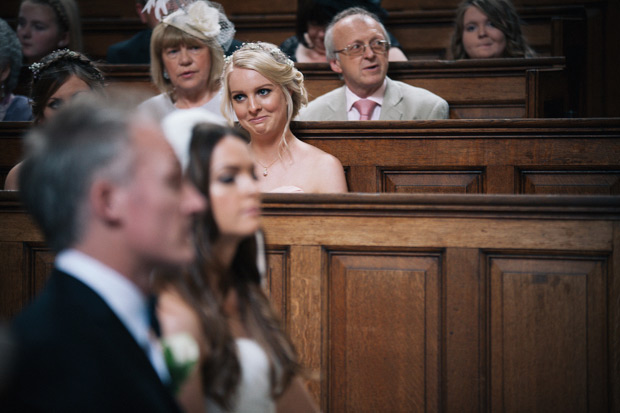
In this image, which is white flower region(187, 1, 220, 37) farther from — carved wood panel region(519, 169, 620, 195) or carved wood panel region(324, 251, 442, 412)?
carved wood panel region(324, 251, 442, 412)

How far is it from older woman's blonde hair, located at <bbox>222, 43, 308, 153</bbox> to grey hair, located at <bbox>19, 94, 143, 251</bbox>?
1814 mm

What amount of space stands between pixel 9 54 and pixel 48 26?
24.3 inches

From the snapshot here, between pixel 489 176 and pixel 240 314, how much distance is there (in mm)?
1624

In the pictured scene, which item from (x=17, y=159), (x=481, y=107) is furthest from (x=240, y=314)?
(x=481, y=107)

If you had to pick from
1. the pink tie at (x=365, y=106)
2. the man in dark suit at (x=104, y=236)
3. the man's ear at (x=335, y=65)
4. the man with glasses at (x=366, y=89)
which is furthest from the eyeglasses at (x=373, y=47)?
the man in dark suit at (x=104, y=236)

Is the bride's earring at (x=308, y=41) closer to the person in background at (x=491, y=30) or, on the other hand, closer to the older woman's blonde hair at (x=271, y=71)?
the person in background at (x=491, y=30)

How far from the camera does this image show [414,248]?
6.52ft

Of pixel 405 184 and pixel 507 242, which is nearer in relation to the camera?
pixel 507 242

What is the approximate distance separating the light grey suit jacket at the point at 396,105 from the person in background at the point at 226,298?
205 cm

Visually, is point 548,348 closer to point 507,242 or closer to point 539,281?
point 539,281

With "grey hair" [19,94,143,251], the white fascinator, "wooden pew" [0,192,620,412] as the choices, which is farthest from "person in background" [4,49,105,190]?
"grey hair" [19,94,143,251]

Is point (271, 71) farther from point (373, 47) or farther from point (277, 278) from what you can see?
point (277, 278)

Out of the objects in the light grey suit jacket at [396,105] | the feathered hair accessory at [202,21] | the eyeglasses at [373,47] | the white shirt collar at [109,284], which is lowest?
the white shirt collar at [109,284]

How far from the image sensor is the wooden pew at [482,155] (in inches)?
105
